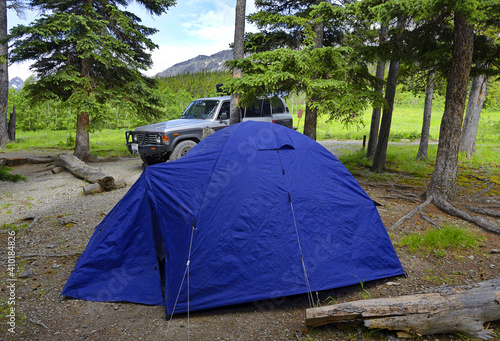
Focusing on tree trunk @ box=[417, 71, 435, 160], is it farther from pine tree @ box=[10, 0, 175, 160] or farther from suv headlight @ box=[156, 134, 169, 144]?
pine tree @ box=[10, 0, 175, 160]

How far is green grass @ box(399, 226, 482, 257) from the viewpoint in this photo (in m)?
4.95

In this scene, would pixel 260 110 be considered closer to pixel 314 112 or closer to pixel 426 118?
pixel 314 112

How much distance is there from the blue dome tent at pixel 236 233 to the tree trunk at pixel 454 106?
3.78 m

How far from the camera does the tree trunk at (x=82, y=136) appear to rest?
11.8 m

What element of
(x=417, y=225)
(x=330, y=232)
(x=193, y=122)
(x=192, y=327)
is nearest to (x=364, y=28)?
(x=193, y=122)

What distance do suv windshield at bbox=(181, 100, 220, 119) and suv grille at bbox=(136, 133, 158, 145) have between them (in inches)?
71.3

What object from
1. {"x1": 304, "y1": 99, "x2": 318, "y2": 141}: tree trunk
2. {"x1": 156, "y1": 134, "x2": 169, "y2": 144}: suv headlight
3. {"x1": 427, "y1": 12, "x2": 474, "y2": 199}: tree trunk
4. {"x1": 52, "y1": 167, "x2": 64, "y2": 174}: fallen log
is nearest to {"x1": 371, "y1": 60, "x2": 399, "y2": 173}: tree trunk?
{"x1": 304, "y1": 99, "x2": 318, "y2": 141}: tree trunk

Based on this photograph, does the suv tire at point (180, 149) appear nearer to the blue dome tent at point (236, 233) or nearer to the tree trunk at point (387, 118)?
the blue dome tent at point (236, 233)

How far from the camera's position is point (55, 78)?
10367 millimetres

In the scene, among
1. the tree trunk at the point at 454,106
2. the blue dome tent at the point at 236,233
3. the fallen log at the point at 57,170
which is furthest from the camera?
the fallen log at the point at 57,170

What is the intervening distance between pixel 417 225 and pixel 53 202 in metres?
8.22

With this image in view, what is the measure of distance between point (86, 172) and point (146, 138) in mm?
2030

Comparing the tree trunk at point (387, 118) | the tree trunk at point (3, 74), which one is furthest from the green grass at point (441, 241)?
the tree trunk at point (3, 74)

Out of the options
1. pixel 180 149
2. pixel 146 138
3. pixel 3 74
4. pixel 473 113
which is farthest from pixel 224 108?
pixel 3 74
